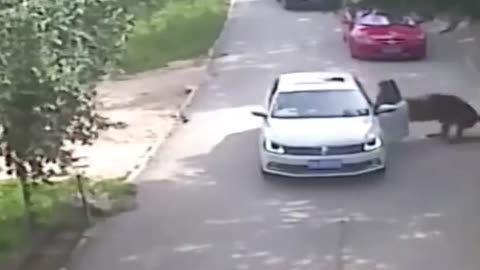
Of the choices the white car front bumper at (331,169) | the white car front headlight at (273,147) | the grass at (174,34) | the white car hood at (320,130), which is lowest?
the grass at (174,34)

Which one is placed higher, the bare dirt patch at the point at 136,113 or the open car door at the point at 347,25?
the bare dirt patch at the point at 136,113

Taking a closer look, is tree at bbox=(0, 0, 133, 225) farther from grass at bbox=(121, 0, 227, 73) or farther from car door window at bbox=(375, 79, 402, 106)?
grass at bbox=(121, 0, 227, 73)

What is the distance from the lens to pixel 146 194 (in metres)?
18.5

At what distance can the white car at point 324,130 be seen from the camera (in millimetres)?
18156

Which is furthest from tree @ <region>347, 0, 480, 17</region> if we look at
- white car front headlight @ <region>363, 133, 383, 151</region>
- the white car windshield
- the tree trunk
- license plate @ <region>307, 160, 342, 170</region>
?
the tree trunk

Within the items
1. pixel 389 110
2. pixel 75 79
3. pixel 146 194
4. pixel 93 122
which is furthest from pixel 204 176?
pixel 75 79

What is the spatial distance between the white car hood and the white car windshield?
0.21m

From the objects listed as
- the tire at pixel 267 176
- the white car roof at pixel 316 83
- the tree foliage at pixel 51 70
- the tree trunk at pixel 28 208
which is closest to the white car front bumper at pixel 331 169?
the tire at pixel 267 176

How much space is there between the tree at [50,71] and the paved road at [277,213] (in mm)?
1447

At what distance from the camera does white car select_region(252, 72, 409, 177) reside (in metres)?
18.2

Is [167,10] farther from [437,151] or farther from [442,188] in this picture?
[442,188]

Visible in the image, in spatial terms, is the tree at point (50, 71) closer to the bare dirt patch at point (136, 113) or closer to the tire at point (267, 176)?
the bare dirt patch at point (136, 113)

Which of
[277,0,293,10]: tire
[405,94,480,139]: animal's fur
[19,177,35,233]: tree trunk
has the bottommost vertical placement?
[277,0,293,10]: tire

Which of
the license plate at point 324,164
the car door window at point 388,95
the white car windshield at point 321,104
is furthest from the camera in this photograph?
the car door window at point 388,95
